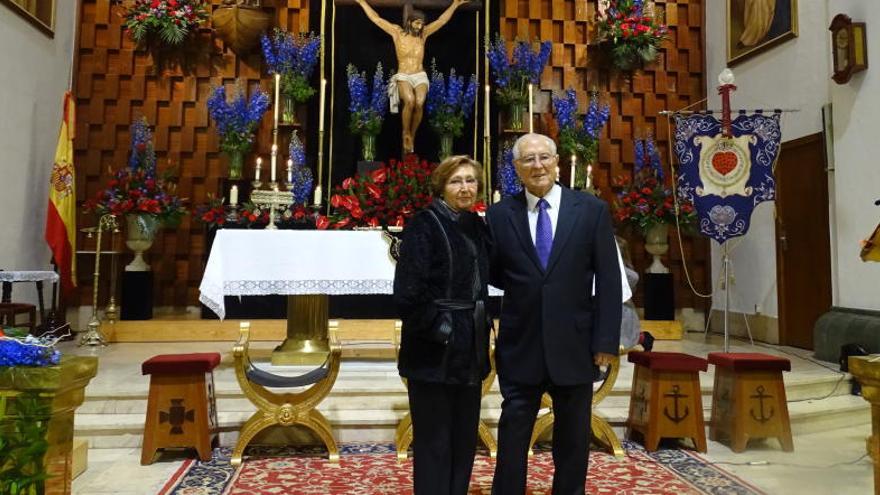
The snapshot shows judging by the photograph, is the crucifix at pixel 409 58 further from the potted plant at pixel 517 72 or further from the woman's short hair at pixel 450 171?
the woman's short hair at pixel 450 171

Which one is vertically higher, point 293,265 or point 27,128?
point 27,128

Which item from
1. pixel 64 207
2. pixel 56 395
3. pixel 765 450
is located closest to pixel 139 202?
pixel 64 207

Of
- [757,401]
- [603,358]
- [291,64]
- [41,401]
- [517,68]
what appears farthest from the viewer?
[517,68]

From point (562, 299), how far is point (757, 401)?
204cm

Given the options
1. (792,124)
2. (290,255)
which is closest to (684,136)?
(792,124)

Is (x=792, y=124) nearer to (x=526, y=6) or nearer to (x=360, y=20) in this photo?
(x=526, y=6)

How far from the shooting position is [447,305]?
210cm

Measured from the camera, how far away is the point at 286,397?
3.39 metres

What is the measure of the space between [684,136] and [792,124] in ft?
4.90

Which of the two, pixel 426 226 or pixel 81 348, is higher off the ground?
pixel 426 226

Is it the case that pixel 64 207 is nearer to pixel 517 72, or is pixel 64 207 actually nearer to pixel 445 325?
pixel 517 72

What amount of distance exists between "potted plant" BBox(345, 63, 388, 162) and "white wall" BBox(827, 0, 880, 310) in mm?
4471

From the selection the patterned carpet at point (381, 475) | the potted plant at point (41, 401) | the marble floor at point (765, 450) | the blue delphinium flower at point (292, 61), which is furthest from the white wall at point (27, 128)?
the potted plant at point (41, 401)

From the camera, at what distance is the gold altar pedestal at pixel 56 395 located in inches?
76.7
